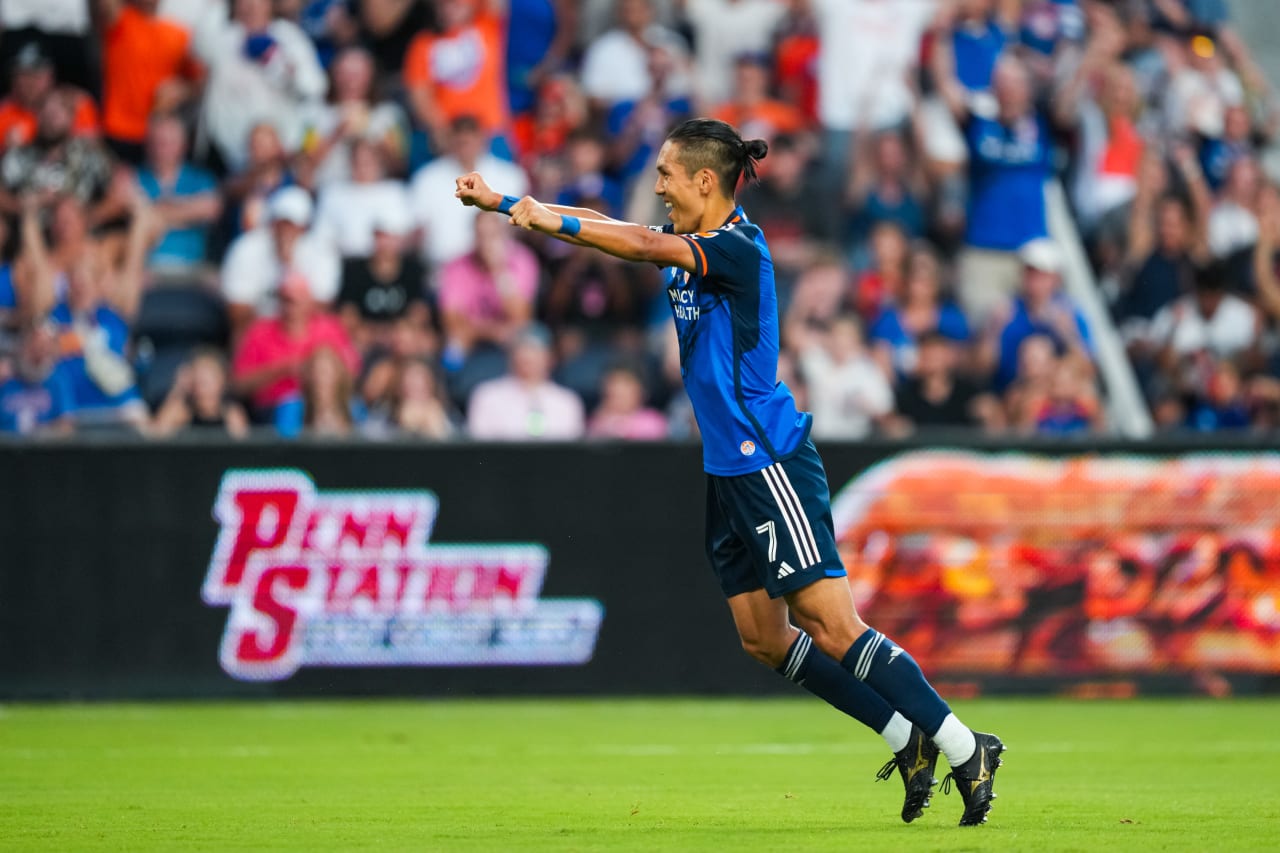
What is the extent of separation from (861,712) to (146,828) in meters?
2.55

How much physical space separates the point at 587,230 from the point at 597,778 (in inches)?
123

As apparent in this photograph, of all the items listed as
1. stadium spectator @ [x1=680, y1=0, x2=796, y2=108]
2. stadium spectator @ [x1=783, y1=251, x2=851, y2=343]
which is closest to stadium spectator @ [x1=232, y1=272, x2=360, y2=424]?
stadium spectator @ [x1=783, y1=251, x2=851, y2=343]

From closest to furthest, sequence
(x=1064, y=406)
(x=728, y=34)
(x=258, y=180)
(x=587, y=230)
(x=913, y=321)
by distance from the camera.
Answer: (x=587, y=230) < (x=1064, y=406) < (x=258, y=180) < (x=913, y=321) < (x=728, y=34)

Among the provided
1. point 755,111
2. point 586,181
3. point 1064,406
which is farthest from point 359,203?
point 1064,406

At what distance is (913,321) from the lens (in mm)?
14695

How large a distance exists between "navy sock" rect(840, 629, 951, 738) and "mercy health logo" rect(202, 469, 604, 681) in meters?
6.03

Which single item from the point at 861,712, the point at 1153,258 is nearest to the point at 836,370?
the point at 1153,258

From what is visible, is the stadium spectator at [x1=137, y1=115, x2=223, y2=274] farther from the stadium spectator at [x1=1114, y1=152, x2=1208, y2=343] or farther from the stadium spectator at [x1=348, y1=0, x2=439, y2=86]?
the stadium spectator at [x1=1114, y1=152, x2=1208, y2=343]

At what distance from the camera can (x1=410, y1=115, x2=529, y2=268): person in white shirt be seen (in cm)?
1457

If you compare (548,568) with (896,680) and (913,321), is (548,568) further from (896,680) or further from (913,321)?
(896,680)

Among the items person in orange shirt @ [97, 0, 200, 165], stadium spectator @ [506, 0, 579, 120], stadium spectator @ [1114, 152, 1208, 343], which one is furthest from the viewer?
stadium spectator @ [506, 0, 579, 120]

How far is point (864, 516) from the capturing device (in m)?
12.7

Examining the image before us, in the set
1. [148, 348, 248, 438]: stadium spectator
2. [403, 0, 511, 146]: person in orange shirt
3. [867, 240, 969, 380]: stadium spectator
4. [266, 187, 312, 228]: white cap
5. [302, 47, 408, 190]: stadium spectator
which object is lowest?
[148, 348, 248, 438]: stadium spectator

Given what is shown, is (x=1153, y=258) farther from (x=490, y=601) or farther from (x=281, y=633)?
(x=281, y=633)
